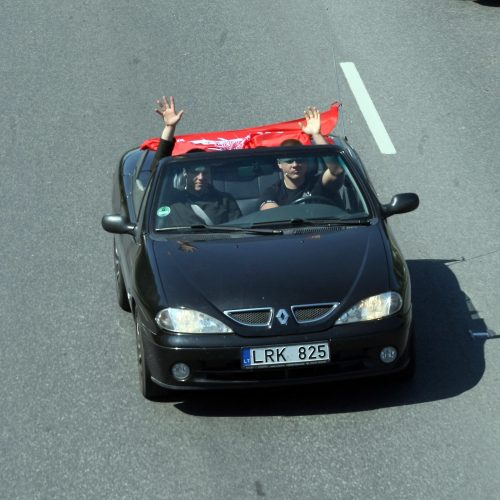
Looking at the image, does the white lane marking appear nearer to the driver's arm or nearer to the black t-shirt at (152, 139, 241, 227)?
the driver's arm

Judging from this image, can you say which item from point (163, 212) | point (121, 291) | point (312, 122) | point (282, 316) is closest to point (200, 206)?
point (163, 212)

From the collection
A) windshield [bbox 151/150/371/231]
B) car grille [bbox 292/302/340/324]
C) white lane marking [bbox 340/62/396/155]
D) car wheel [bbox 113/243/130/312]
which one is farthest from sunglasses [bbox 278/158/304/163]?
white lane marking [bbox 340/62/396/155]

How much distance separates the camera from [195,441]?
25.3 ft

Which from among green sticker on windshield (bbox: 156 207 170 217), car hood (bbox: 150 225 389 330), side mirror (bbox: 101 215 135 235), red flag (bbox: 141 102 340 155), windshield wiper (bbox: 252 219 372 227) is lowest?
red flag (bbox: 141 102 340 155)

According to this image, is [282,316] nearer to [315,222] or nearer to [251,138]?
[315,222]

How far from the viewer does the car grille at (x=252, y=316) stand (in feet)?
25.3

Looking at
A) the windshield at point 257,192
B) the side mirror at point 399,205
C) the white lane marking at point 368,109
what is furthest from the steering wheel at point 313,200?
the white lane marking at point 368,109

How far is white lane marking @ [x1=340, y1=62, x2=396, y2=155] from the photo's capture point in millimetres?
13773

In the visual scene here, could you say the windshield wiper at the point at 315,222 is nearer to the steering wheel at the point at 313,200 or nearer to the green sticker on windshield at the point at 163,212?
the steering wheel at the point at 313,200

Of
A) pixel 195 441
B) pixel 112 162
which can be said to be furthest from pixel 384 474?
pixel 112 162

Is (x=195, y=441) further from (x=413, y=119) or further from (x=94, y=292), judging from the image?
(x=413, y=119)

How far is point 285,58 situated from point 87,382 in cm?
848

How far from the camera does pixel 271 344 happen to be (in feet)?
25.1

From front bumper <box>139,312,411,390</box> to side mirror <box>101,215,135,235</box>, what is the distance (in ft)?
4.45
